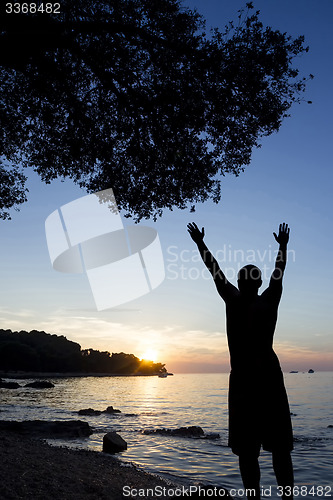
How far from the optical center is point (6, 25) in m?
8.45

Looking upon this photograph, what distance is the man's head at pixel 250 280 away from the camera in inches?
183

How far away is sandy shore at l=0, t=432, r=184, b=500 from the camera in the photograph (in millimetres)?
6262

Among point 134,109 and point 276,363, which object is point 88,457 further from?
point 134,109

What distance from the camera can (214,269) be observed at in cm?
484

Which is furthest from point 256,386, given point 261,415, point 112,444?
point 112,444

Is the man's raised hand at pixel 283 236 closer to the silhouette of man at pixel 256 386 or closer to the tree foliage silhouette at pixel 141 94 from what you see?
the silhouette of man at pixel 256 386

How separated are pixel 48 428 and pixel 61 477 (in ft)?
30.5

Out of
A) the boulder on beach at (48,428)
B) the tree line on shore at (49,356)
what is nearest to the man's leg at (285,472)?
the boulder on beach at (48,428)

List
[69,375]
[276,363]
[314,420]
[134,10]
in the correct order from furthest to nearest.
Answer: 1. [69,375]
2. [314,420]
3. [134,10]
4. [276,363]

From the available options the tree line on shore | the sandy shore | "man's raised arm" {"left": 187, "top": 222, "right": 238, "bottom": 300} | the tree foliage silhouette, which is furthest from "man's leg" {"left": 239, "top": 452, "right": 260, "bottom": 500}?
the tree line on shore

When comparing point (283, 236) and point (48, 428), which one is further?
point (48, 428)

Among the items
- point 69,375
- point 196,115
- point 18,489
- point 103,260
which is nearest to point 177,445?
point 103,260

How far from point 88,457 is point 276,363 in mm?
8746
